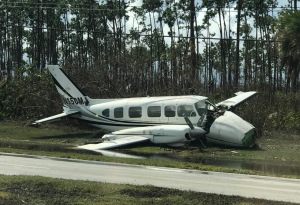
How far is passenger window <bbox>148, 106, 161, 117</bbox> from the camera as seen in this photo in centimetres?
2192

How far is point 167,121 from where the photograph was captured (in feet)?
70.9

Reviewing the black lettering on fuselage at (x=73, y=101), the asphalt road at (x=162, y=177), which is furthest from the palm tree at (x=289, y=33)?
the black lettering on fuselage at (x=73, y=101)

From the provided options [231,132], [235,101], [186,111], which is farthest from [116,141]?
[235,101]

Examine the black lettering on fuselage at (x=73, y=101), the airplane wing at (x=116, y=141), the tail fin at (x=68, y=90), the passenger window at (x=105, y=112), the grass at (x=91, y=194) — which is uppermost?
the tail fin at (x=68, y=90)

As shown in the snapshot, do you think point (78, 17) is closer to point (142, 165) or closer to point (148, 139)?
point (148, 139)

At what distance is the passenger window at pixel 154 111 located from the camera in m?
21.9

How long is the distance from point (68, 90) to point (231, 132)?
39.1ft

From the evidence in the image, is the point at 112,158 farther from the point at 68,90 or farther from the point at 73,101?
the point at 68,90

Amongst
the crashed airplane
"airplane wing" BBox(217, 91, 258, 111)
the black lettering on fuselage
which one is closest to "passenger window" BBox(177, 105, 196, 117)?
the crashed airplane

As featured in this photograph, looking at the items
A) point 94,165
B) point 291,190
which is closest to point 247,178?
point 291,190

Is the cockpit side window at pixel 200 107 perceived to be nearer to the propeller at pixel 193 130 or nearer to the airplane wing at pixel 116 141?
the propeller at pixel 193 130

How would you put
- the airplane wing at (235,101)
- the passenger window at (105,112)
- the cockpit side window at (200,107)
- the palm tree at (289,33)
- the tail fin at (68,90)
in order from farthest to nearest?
1. the tail fin at (68,90)
2. the passenger window at (105,112)
3. the airplane wing at (235,101)
4. the cockpit side window at (200,107)
5. the palm tree at (289,33)

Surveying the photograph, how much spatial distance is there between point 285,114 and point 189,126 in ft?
28.0

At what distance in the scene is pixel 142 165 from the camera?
15.1 meters
